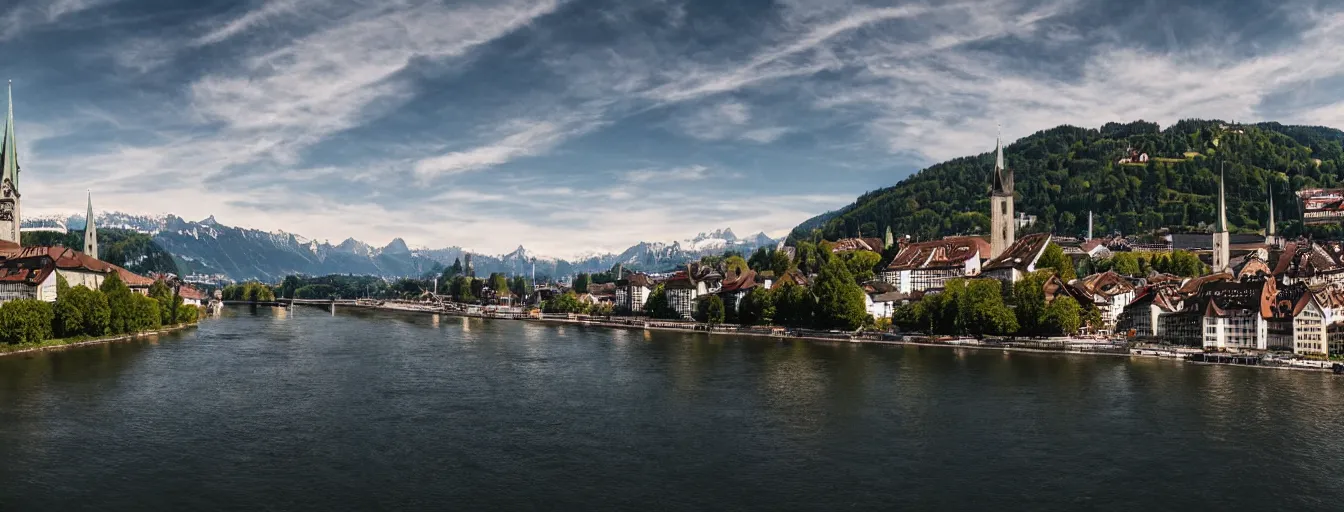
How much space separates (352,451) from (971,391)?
109 ft

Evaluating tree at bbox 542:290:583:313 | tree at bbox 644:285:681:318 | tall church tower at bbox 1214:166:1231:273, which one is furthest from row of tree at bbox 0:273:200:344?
tall church tower at bbox 1214:166:1231:273

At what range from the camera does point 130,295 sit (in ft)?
293

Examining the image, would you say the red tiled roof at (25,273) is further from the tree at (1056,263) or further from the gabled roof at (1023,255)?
the tree at (1056,263)

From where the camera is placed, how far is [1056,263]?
10594 centimetres

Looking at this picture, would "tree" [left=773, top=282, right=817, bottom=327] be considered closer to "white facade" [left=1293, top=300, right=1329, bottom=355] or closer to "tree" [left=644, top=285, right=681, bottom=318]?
"tree" [left=644, top=285, right=681, bottom=318]

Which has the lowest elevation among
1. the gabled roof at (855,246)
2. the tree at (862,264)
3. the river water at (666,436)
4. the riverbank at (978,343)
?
the river water at (666,436)

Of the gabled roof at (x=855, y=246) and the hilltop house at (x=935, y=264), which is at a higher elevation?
the gabled roof at (x=855, y=246)

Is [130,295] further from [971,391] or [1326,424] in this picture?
[1326,424]

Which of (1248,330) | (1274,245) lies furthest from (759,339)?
(1274,245)

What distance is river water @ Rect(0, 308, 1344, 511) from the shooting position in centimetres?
2872

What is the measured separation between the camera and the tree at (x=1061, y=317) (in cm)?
7812

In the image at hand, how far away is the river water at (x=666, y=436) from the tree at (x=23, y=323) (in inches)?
261

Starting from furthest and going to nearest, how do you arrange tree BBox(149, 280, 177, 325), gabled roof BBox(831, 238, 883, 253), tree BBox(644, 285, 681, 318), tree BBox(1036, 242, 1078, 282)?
1. gabled roof BBox(831, 238, 883, 253)
2. tree BBox(644, 285, 681, 318)
3. tree BBox(1036, 242, 1078, 282)
4. tree BBox(149, 280, 177, 325)

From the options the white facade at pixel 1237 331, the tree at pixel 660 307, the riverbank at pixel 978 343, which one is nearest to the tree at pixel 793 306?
the riverbank at pixel 978 343
